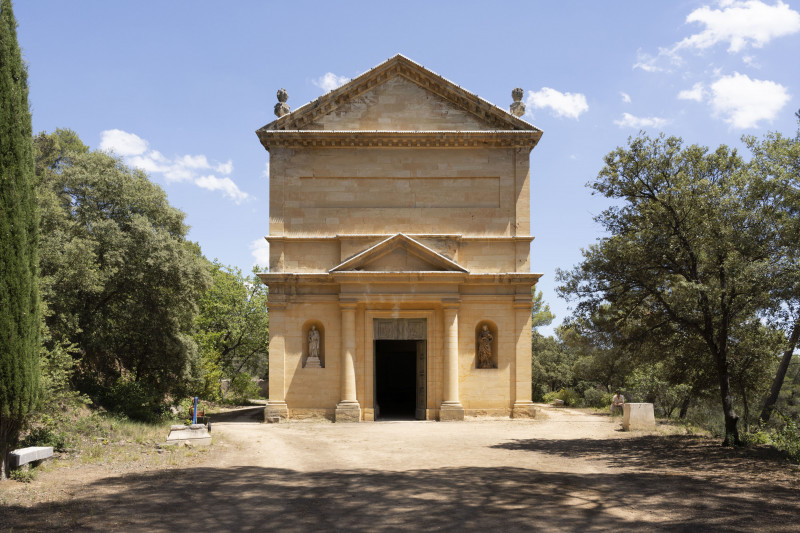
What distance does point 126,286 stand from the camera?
22.9 metres

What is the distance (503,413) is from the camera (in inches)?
952

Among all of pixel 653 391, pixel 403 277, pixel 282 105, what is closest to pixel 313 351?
pixel 403 277

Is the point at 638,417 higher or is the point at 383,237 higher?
the point at 383,237

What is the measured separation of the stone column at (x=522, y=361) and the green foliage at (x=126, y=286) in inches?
480

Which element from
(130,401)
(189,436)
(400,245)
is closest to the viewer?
(189,436)

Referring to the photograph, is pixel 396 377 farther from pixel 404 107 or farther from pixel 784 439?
pixel 784 439

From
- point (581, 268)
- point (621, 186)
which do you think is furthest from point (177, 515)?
point (621, 186)

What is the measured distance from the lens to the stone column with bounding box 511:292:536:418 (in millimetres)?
24156

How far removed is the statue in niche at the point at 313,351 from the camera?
78.8 feet

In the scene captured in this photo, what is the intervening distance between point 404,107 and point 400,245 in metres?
5.70

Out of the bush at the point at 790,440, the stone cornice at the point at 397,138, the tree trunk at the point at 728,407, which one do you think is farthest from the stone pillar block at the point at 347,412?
the bush at the point at 790,440

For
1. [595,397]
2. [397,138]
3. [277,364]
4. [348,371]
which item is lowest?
[595,397]

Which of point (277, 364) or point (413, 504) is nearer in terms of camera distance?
point (413, 504)

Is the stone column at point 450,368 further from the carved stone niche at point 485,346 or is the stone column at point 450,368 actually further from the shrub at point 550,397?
the shrub at point 550,397
